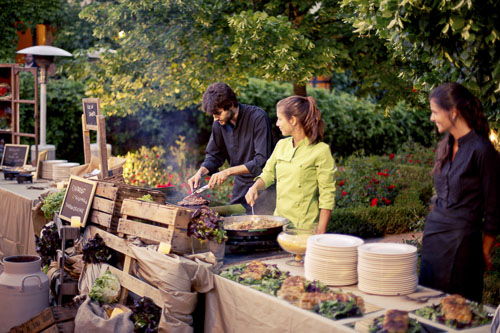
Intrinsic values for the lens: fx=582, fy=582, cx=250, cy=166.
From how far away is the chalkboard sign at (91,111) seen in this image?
5.18 metres

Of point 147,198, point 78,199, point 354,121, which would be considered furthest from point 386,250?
point 354,121

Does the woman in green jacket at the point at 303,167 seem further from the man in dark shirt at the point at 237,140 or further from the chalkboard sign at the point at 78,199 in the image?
the chalkboard sign at the point at 78,199

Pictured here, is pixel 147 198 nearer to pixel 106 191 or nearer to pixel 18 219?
pixel 106 191

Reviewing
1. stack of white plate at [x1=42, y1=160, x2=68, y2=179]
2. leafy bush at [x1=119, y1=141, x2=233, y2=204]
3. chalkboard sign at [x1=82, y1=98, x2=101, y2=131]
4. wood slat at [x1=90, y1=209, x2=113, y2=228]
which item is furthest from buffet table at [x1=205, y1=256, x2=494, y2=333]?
leafy bush at [x1=119, y1=141, x2=233, y2=204]

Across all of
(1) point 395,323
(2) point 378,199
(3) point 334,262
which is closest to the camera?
(1) point 395,323

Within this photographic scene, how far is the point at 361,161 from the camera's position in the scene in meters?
9.68

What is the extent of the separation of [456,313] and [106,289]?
82.1 inches

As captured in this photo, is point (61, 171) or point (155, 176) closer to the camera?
point (61, 171)

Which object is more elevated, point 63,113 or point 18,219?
point 63,113

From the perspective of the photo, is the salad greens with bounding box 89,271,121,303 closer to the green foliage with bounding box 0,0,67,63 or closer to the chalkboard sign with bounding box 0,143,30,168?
the chalkboard sign with bounding box 0,143,30,168

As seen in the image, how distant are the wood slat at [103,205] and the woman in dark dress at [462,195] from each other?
207cm

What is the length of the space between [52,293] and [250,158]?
1.82 meters

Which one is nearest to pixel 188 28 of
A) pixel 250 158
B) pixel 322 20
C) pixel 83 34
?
pixel 322 20

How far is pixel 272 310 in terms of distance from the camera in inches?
100
